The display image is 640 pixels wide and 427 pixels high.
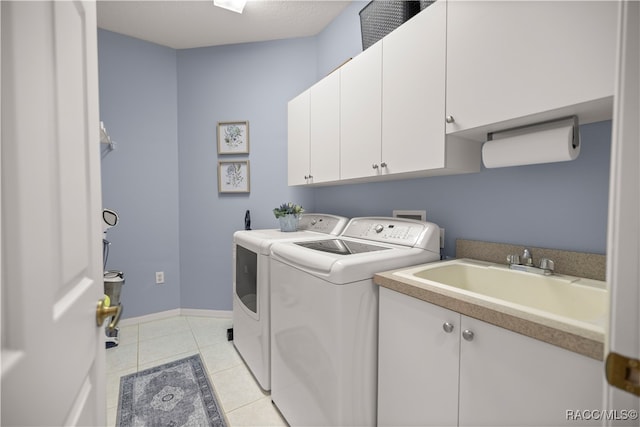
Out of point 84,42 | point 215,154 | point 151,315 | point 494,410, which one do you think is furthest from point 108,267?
point 494,410

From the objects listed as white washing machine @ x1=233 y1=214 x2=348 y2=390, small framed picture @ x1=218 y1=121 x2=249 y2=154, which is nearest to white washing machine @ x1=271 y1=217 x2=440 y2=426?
white washing machine @ x1=233 y1=214 x2=348 y2=390

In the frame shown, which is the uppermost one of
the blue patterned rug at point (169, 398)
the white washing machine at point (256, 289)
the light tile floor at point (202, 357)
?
the white washing machine at point (256, 289)

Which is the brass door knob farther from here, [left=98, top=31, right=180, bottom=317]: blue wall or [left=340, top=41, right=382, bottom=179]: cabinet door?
[left=98, top=31, right=180, bottom=317]: blue wall

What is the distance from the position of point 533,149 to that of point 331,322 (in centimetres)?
102

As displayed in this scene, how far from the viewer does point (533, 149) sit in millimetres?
1030

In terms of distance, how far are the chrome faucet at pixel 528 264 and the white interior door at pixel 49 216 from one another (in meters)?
1.48

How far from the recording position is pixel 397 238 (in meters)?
1.54

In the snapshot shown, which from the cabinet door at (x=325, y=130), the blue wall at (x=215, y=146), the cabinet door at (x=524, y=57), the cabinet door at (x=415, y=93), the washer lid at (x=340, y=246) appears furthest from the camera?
the blue wall at (x=215, y=146)

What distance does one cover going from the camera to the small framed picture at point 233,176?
283cm

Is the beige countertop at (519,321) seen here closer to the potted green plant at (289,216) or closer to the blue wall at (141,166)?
the potted green plant at (289,216)

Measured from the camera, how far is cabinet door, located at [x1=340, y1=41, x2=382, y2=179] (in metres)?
1.53

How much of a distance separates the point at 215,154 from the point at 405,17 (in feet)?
6.98

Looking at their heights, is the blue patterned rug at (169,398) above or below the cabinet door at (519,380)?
below

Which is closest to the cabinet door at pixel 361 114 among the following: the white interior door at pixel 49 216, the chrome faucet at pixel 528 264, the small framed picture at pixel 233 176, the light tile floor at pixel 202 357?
the chrome faucet at pixel 528 264
